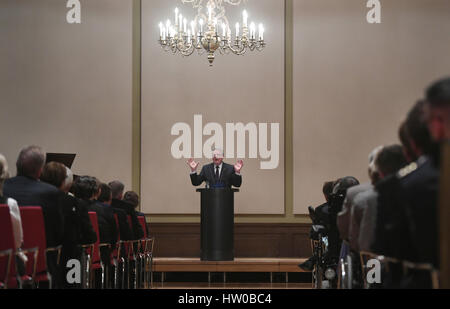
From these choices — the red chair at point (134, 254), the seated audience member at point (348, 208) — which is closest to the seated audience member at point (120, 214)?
the red chair at point (134, 254)

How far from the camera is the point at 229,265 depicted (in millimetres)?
9461

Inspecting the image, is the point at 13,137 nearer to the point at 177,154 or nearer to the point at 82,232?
the point at 177,154

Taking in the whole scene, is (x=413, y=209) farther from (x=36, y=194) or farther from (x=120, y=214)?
(x=120, y=214)

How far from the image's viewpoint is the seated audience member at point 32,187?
14.3 feet

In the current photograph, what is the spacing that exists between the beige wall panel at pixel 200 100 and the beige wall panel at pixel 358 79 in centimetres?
37

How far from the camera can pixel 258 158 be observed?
10867 millimetres

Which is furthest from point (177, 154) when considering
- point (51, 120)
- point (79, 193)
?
point (79, 193)

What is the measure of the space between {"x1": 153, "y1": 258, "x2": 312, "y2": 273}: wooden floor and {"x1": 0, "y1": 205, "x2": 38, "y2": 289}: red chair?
18.4 feet

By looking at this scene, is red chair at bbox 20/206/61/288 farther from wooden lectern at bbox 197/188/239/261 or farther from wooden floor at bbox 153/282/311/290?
wooden floor at bbox 153/282/311/290

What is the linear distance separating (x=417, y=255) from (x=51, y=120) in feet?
29.6

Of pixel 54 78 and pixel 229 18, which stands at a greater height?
pixel 229 18

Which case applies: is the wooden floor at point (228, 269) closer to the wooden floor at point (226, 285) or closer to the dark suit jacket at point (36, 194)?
the wooden floor at point (226, 285)

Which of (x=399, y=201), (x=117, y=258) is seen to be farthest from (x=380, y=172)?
(x=117, y=258)

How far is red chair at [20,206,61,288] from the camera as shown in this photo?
13.1 ft
